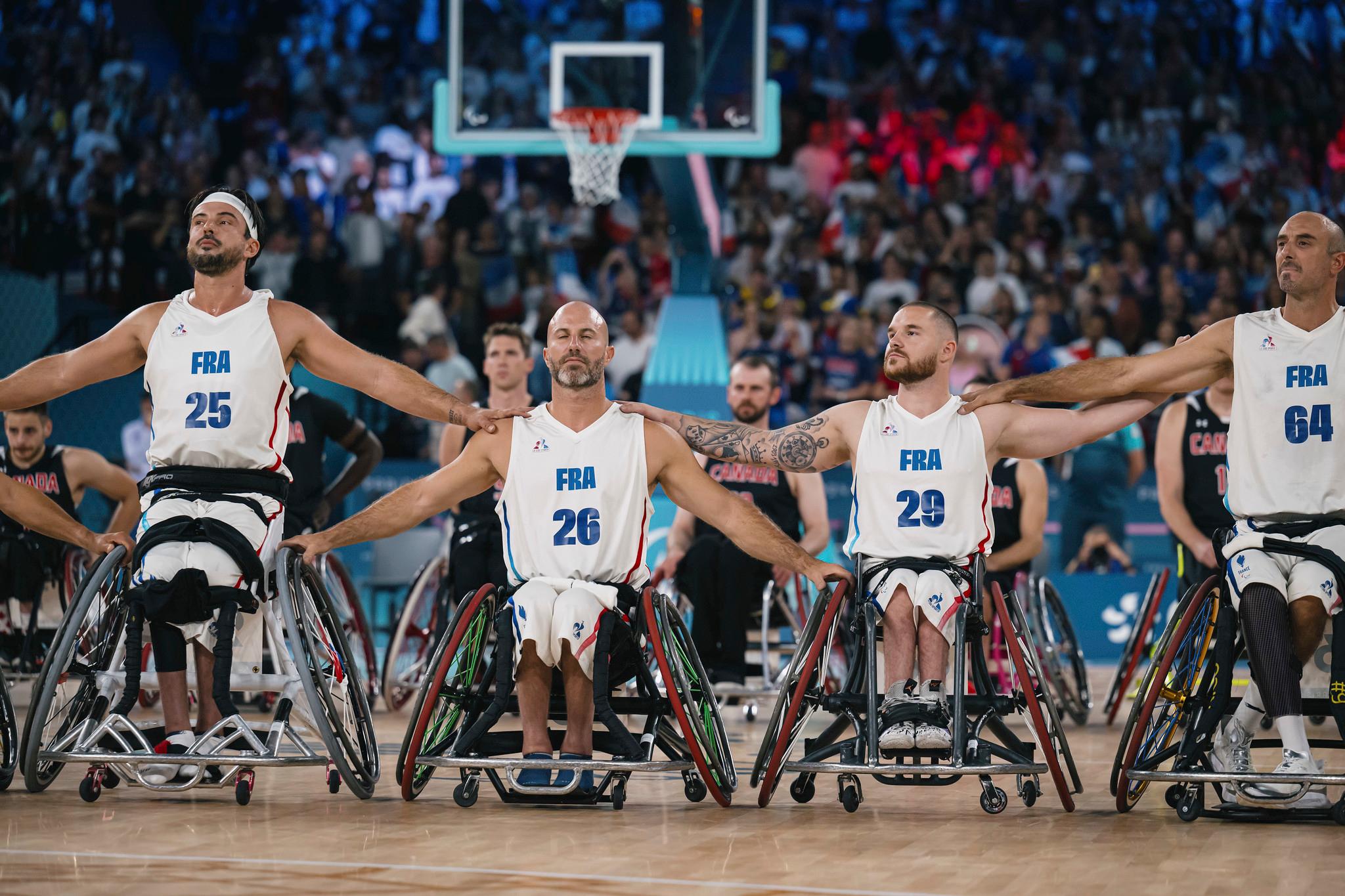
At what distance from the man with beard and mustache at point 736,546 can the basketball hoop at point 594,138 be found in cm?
295

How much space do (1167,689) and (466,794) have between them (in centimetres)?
228

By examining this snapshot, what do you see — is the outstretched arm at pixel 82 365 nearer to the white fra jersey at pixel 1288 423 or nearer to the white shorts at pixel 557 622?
the white shorts at pixel 557 622

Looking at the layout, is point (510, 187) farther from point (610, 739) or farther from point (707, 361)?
point (610, 739)

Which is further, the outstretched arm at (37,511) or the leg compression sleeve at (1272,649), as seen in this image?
the outstretched arm at (37,511)

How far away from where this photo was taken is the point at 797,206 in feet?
55.2

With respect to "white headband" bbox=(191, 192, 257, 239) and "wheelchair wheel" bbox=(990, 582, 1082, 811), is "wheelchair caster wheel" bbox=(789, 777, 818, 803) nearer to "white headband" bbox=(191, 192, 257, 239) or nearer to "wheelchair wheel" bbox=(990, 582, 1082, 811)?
"wheelchair wheel" bbox=(990, 582, 1082, 811)

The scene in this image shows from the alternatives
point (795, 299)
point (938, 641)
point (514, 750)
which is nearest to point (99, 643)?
point (514, 750)

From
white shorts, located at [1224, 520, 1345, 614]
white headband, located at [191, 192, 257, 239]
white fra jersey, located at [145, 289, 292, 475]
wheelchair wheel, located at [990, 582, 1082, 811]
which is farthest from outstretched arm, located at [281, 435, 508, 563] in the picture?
Result: white shorts, located at [1224, 520, 1345, 614]

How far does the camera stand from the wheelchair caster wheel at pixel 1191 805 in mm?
5004

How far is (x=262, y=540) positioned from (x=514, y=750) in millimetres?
1122

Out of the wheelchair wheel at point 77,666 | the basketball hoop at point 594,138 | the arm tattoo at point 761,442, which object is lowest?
the wheelchair wheel at point 77,666

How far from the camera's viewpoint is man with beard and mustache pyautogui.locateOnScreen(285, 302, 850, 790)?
5.24 m

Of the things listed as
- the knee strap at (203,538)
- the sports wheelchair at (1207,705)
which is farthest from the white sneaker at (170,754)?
the sports wheelchair at (1207,705)

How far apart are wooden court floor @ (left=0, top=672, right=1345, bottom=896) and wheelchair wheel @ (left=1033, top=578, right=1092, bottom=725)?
2.43 meters
